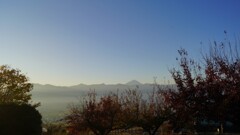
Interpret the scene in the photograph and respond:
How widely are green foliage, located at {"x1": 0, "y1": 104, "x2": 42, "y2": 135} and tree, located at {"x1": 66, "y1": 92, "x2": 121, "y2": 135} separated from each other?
7.27 meters

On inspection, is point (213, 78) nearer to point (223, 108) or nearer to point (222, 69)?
point (222, 69)

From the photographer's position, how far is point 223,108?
16859 millimetres

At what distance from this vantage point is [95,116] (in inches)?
1082

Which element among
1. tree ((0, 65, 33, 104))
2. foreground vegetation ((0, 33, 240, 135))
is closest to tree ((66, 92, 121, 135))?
foreground vegetation ((0, 33, 240, 135))

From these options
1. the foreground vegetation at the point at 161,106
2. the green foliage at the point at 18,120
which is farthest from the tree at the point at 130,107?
the green foliage at the point at 18,120

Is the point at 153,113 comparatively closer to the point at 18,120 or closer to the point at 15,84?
the point at 18,120

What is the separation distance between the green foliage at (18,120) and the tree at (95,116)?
23.9 feet

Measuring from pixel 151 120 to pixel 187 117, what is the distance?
7.84 m

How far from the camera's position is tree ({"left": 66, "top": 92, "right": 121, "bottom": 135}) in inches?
1070

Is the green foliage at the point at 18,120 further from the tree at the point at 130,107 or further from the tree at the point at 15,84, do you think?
the tree at the point at 15,84

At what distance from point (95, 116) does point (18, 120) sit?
8.70 meters

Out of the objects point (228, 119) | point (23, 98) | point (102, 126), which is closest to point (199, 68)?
point (228, 119)

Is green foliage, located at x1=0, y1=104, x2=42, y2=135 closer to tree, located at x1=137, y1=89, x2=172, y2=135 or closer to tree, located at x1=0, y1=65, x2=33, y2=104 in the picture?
tree, located at x1=137, y1=89, x2=172, y2=135

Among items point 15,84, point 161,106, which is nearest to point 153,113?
point 161,106
